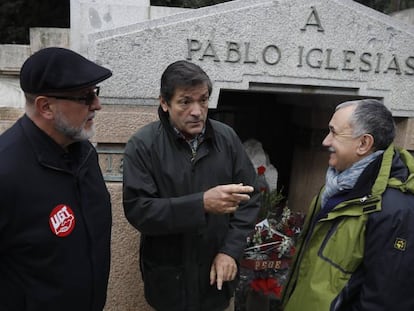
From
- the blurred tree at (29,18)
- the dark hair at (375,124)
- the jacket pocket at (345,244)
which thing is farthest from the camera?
the blurred tree at (29,18)

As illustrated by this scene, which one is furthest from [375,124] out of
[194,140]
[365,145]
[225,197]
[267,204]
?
[267,204]

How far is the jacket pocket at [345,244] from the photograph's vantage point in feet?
5.65

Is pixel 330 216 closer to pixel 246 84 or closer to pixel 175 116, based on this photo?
pixel 175 116

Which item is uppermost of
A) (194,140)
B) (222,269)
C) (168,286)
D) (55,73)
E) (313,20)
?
(313,20)

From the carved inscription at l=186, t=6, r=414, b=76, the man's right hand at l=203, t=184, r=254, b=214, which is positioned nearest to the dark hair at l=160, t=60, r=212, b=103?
the man's right hand at l=203, t=184, r=254, b=214

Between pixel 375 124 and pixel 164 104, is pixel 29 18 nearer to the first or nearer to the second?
pixel 164 104

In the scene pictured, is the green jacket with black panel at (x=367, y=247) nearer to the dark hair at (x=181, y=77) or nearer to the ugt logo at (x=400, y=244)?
the ugt logo at (x=400, y=244)

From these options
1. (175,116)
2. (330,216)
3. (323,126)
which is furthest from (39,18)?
(330,216)

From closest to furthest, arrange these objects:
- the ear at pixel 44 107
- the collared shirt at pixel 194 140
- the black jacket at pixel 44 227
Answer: the black jacket at pixel 44 227, the ear at pixel 44 107, the collared shirt at pixel 194 140

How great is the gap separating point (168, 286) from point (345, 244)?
0.93m

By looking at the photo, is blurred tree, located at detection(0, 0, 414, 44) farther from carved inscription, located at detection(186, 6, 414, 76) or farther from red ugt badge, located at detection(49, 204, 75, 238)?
red ugt badge, located at detection(49, 204, 75, 238)

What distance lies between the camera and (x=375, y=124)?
6.05 feet

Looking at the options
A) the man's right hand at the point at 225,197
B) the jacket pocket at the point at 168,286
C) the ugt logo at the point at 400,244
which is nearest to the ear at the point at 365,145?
the ugt logo at the point at 400,244

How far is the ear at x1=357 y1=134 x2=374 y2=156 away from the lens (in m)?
1.84
